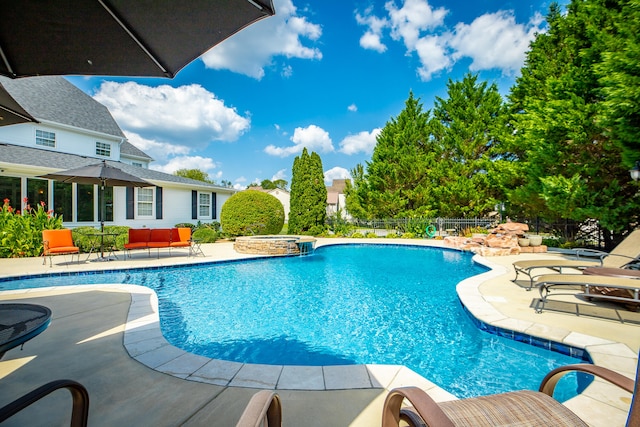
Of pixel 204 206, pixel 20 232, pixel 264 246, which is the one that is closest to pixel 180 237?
pixel 264 246

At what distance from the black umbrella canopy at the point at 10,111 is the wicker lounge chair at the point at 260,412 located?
12.6 ft

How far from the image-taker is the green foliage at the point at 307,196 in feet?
60.5

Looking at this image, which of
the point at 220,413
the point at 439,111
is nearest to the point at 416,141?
the point at 439,111

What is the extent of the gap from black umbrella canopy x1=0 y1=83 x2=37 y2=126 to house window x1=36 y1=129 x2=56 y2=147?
14146 mm

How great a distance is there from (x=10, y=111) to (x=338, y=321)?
520cm

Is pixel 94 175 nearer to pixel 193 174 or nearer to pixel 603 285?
pixel 603 285

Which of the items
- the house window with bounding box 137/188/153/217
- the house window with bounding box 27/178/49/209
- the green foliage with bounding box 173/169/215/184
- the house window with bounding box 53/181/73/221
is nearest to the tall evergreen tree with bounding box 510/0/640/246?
the house window with bounding box 137/188/153/217

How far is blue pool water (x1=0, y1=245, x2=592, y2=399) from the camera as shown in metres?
3.56

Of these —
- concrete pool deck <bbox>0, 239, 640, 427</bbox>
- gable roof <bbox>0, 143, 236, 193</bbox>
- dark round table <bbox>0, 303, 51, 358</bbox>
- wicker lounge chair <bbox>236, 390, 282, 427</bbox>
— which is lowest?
concrete pool deck <bbox>0, 239, 640, 427</bbox>

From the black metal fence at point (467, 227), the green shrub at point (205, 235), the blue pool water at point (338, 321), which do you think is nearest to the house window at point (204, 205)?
the green shrub at point (205, 235)

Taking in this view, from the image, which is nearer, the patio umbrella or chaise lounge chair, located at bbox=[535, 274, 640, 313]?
chaise lounge chair, located at bbox=[535, 274, 640, 313]

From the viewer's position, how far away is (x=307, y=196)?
18453mm

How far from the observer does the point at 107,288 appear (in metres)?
5.96

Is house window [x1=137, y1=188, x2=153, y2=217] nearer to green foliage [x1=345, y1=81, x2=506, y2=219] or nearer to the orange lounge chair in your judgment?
the orange lounge chair
